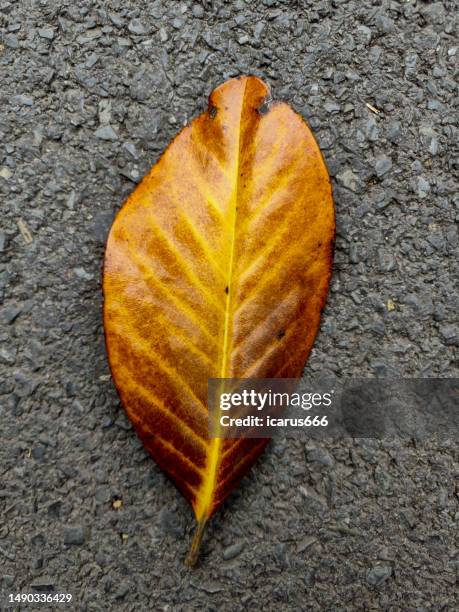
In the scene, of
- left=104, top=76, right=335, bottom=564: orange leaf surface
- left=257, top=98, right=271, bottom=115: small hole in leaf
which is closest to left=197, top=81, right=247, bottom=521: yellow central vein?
left=104, top=76, right=335, bottom=564: orange leaf surface

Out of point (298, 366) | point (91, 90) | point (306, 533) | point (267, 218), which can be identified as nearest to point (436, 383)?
point (298, 366)

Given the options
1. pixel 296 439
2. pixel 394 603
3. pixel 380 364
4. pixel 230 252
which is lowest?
pixel 394 603

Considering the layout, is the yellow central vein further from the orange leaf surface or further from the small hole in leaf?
the small hole in leaf

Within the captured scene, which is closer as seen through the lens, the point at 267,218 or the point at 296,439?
the point at 267,218

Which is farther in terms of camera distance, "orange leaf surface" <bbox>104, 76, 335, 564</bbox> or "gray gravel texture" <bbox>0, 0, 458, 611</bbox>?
"gray gravel texture" <bbox>0, 0, 458, 611</bbox>

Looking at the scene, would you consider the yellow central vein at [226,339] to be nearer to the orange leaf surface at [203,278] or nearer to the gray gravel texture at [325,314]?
the orange leaf surface at [203,278]

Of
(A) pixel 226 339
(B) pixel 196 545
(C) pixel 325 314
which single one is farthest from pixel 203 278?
(B) pixel 196 545

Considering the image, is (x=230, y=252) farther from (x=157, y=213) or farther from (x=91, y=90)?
(x=91, y=90)
